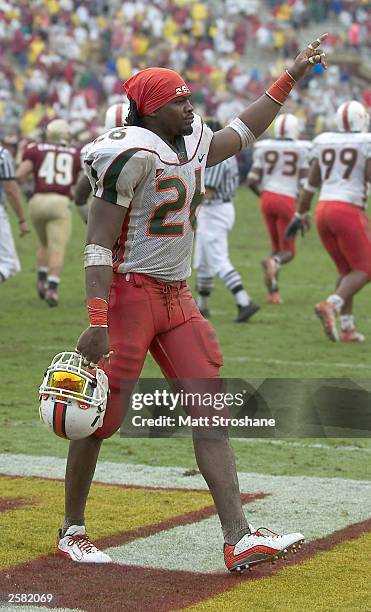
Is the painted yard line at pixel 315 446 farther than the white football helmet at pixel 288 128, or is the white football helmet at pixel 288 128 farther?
the white football helmet at pixel 288 128

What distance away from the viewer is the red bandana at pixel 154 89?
450 centimetres

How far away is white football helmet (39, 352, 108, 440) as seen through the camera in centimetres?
430

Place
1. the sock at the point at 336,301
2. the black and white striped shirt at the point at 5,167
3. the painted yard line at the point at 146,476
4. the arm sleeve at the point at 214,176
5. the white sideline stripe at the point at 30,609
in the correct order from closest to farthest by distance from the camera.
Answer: the white sideline stripe at the point at 30,609 → the painted yard line at the point at 146,476 → the sock at the point at 336,301 → the black and white striped shirt at the point at 5,167 → the arm sleeve at the point at 214,176

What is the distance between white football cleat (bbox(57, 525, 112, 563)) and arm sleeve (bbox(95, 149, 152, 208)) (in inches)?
49.1

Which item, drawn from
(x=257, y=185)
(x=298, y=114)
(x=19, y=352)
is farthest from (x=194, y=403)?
(x=298, y=114)

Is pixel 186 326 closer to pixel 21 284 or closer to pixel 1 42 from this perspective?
pixel 21 284

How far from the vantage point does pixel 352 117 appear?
1055cm

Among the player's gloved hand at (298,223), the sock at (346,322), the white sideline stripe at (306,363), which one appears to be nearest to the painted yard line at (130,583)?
the white sideline stripe at (306,363)

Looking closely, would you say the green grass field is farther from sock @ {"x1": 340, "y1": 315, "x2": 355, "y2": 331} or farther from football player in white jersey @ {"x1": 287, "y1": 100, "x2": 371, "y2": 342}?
football player in white jersey @ {"x1": 287, "y1": 100, "x2": 371, "y2": 342}

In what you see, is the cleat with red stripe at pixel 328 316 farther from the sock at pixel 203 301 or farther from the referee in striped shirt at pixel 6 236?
the referee in striped shirt at pixel 6 236

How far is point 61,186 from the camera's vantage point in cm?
1263

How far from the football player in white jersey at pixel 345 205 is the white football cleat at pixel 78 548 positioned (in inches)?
228

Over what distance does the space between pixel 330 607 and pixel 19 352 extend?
626 cm

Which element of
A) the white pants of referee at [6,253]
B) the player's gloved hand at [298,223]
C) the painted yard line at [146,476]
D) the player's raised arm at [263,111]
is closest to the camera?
the player's raised arm at [263,111]
